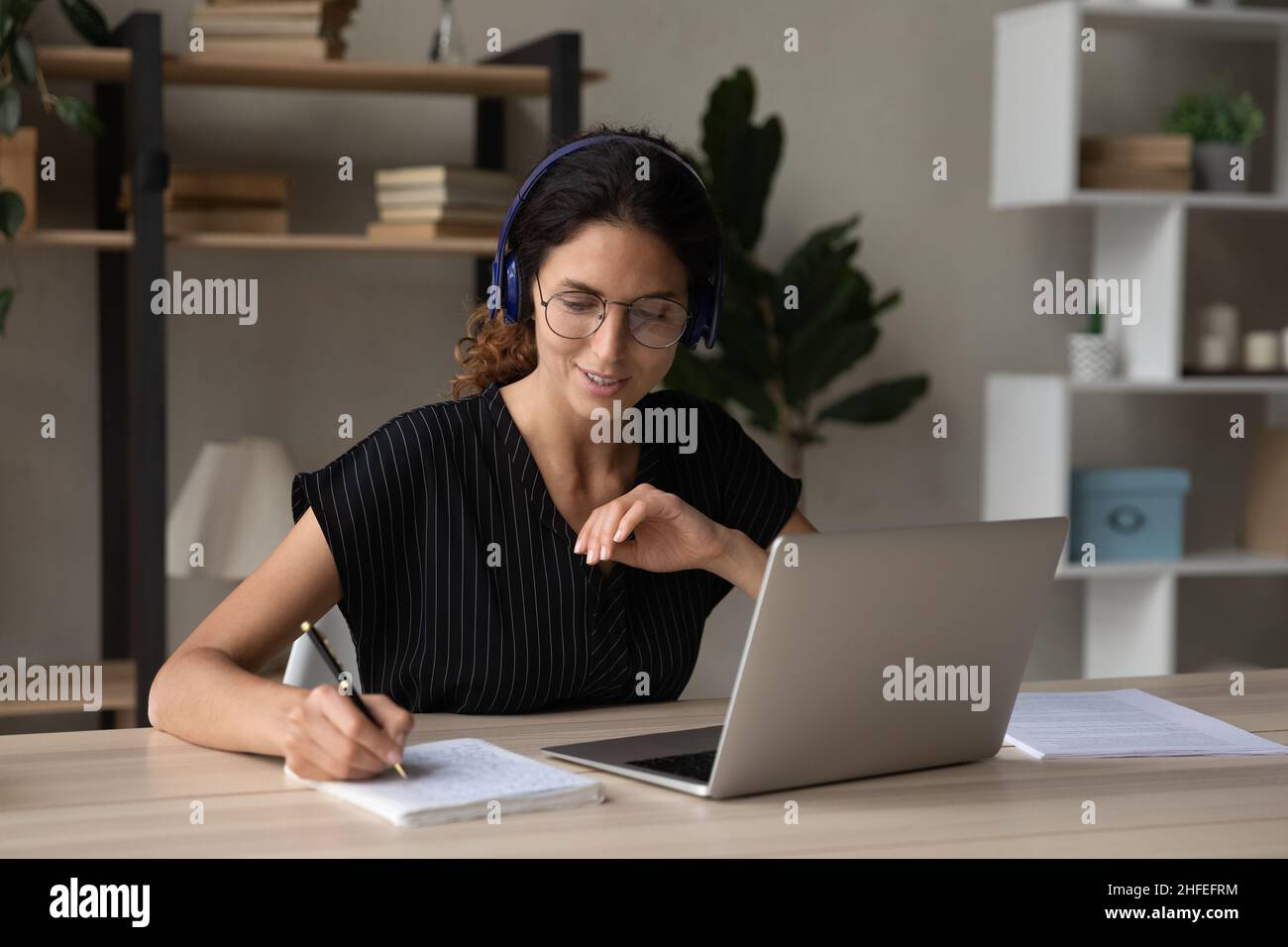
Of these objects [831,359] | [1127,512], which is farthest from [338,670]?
[1127,512]

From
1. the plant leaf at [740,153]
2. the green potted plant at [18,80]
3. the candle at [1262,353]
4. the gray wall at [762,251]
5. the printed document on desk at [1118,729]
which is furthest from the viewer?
the candle at [1262,353]

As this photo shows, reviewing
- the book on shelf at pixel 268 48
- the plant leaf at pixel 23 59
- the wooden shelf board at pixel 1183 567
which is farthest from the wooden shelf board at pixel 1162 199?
the plant leaf at pixel 23 59

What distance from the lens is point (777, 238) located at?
3.82 meters

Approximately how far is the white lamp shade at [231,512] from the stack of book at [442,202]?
535 mm

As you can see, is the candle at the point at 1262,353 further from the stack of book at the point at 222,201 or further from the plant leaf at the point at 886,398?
the stack of book at the point at 222,201

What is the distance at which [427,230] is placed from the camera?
3104mm

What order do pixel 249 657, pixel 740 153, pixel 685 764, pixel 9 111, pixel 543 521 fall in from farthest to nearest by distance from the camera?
1. pixel 740 153
2. pixel 9 111
3. pixel 543 521
4. pixel 249 657
5. pixel 685 764

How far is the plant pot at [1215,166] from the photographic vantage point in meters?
3.72

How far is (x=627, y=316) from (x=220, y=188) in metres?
1.64

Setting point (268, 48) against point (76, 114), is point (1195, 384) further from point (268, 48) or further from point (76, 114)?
point (76, 114)

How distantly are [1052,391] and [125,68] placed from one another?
85.5 inches

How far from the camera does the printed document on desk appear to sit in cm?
146

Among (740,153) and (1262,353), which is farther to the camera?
(1262,353)

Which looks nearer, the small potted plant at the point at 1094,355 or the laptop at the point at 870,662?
the laptop at the point at 870,662
